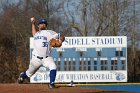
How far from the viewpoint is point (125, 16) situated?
129ft

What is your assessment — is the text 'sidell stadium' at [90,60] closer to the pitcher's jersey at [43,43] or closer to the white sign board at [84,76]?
the white sign board at [84,76]

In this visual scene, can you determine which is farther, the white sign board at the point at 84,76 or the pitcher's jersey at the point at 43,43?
the white sign board at the point at 84,76

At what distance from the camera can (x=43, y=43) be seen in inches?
348

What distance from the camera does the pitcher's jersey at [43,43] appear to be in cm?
883

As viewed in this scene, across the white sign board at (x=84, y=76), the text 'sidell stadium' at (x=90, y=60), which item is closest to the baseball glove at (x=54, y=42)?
the text 'sidell stadium' at (x=90, y=60)

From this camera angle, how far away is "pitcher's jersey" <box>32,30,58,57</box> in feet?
29.0

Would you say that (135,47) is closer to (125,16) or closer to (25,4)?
(125,16)

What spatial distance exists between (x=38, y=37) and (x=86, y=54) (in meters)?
17.9

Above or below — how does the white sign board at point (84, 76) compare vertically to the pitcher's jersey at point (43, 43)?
below

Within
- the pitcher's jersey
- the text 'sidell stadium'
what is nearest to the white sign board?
the text 'sidell stadium'

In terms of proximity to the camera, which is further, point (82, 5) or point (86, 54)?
point (82, 5)

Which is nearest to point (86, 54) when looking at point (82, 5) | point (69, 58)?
point (69, 58)

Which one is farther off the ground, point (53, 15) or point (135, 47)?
point (53, 15)

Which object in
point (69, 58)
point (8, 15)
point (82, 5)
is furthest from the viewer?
point (8, 15)
